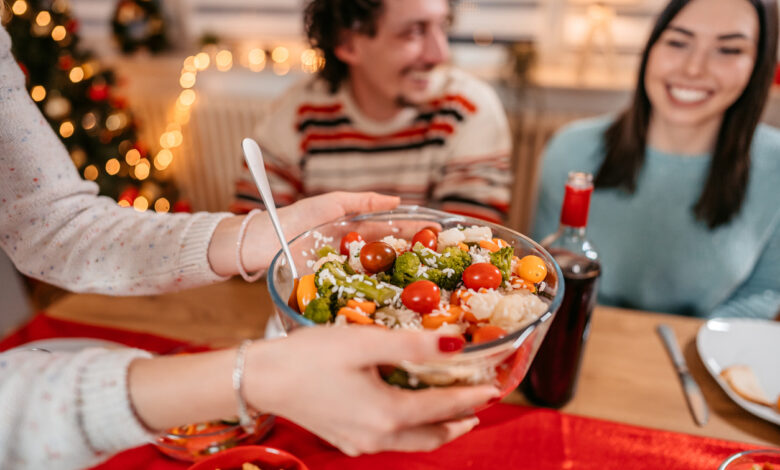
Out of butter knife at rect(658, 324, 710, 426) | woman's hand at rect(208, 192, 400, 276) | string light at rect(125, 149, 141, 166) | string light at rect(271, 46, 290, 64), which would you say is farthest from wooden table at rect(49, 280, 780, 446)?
string light at rect(271, 46, 290, 64)

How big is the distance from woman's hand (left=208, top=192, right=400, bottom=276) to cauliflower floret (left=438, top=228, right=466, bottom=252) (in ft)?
0.49

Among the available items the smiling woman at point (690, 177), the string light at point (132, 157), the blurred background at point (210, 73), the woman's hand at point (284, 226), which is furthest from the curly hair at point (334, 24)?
the string light at point (132, 157)

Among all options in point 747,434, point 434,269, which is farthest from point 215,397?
point 747,434

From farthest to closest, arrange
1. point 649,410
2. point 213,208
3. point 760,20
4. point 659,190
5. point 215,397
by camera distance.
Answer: point 213,208
point 659,190
point 760,20
point 649,410
point 215,397

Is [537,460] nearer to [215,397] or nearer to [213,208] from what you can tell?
[215,397]

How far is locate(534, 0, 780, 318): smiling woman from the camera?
1.43m

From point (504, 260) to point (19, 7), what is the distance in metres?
2.94

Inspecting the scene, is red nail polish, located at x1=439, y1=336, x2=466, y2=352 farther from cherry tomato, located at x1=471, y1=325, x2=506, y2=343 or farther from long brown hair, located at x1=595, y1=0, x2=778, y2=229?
long brown hair, located at x1=595, y1=0, x2=778, y2=229

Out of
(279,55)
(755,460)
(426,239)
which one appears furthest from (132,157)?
(755,460)

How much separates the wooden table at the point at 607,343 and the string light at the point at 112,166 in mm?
2019

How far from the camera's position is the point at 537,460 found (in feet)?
2.69

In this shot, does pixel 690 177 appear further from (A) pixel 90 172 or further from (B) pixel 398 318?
(A) pixel 90 172

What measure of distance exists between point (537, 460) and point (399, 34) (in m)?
1.42

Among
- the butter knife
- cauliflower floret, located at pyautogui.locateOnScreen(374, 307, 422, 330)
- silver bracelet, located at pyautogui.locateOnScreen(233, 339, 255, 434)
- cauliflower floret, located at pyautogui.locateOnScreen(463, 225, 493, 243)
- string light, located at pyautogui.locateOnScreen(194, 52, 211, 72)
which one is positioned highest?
string light, located at pyautogui.locateOnScreen(194, 52, 211, 72)
